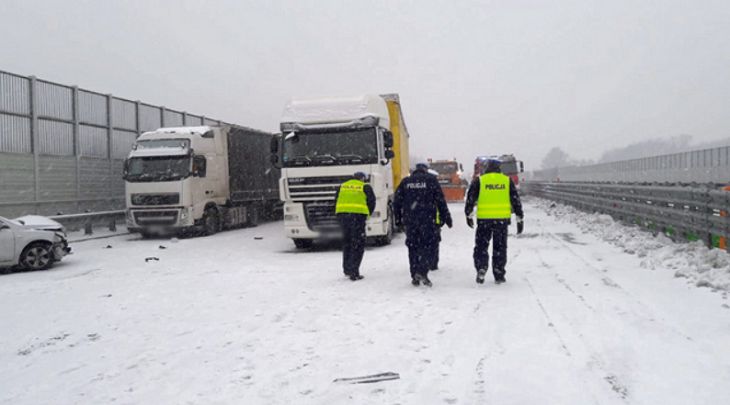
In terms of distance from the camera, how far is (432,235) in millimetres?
8570

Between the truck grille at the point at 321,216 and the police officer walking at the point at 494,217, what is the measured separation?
16.3ft

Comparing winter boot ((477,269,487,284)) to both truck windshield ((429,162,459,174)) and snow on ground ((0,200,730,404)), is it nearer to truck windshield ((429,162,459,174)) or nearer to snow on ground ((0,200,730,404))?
snow on ground ((0,200,730,404))

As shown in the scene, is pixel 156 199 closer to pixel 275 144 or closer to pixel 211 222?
pixel 211 222

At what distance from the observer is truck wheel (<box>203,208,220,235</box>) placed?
18.9 meters

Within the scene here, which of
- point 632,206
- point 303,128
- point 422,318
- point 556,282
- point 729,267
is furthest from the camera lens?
point 632,206

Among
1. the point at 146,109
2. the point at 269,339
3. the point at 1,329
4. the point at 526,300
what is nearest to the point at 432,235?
the point at 526,300

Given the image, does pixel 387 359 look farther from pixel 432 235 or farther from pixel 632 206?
pixel 632 206

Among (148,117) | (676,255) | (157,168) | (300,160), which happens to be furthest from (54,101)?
(676,255)

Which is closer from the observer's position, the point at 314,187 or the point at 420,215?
the point at 420,215

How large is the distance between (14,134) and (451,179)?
2318 cm

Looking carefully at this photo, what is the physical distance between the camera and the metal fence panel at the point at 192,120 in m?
28.4

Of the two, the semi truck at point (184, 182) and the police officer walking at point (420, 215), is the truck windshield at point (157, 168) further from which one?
the police officer walking at point (420, 215)

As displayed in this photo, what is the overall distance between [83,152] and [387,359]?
1933 centimetres

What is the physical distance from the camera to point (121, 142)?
914 inches
